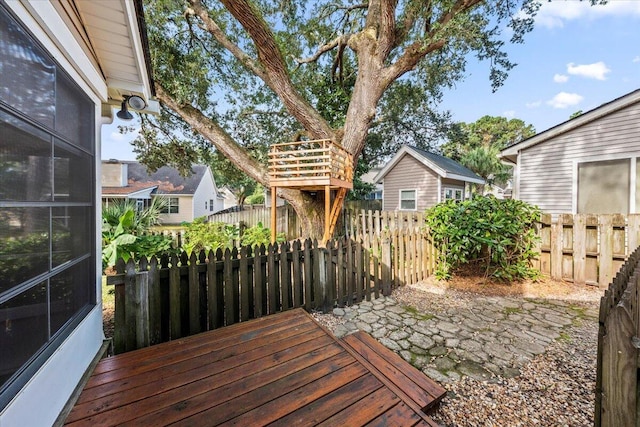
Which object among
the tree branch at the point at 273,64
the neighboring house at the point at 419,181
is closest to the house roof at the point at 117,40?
the tree branch at the point at 273,64

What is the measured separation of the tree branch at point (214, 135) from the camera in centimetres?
795

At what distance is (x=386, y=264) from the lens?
4586 mm

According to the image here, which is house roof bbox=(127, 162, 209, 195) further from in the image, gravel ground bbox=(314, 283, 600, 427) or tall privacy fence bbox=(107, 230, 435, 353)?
gravel ground bbox=(314, 283, 600, 427)

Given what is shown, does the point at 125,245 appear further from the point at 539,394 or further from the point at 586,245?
the point at 586,245

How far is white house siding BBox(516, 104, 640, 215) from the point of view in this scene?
6.13 m

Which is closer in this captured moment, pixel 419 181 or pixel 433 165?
pixel 433 165

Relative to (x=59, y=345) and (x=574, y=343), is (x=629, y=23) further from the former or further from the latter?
(x=59, y=345)

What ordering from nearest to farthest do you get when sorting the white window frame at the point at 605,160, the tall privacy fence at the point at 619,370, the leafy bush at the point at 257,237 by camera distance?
1. the tall privacy fence at the point at 619,370
2. the white window frame at the point at 605,160
3. the leafy bush at the point at 257,237

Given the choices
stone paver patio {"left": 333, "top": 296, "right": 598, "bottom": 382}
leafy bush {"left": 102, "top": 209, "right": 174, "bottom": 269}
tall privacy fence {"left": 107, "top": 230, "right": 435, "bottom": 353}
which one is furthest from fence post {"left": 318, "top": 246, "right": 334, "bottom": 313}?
leafy bush {"left": 102, "top": 209, "right": 174, "bottom": 269}

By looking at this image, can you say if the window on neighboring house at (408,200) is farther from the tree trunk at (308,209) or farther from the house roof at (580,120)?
the tree trunk at (308,209)

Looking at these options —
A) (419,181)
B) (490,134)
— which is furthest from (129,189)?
(490,134)

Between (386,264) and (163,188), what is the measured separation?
967 inches

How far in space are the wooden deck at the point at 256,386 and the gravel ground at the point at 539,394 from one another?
299mm

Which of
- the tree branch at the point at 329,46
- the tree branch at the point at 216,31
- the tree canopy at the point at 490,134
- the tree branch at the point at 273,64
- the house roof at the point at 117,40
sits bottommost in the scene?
the house roof at the point at 117,40
